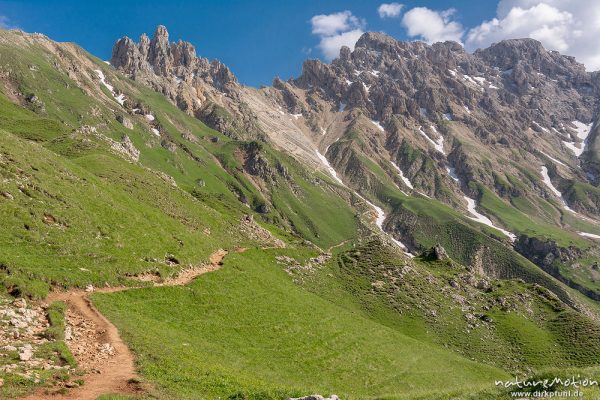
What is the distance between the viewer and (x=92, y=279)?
114 feet

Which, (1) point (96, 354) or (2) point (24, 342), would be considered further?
(1) point (96, 354)

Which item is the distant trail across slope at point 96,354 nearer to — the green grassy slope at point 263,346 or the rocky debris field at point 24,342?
the green grassy slope at point 263,346

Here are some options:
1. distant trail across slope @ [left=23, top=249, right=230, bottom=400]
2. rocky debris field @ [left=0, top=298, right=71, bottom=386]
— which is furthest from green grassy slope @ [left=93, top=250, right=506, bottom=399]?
rocky debris field @ [left=0, top=298, right=71, bottom=386]

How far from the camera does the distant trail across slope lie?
63.6ft

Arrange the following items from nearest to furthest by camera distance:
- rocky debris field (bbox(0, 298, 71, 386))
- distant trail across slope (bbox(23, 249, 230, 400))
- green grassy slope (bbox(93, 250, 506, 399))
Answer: rocky debris field (bbox(0, 298, 71, 386)) < distant trail across slope (bbox(23, 249, 230, 400)) < green grassy slope (bbox(93, 250, 506, 399))

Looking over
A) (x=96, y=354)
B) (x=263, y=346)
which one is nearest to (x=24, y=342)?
(x=96, y=354)

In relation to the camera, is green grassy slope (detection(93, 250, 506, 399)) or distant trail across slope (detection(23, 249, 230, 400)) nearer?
distant trail across slope (detection(23, 249, 230, 400))

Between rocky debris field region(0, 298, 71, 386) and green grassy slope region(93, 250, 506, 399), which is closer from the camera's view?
rocky debris field region(0, 298, 71, 386)

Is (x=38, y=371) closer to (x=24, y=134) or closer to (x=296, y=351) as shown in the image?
(x=296, y=351)

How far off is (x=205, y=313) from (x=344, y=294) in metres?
39.5

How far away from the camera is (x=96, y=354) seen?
23.3 meters

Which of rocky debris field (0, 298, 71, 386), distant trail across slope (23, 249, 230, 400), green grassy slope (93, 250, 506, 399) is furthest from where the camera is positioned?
green grassy slope (93, 250, 506, 399)

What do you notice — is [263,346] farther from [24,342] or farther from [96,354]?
[24,342]

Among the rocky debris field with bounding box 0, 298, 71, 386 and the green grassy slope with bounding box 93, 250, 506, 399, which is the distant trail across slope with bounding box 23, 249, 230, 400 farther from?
the rocky debris field with bounding box 0, 298, 71, 386
